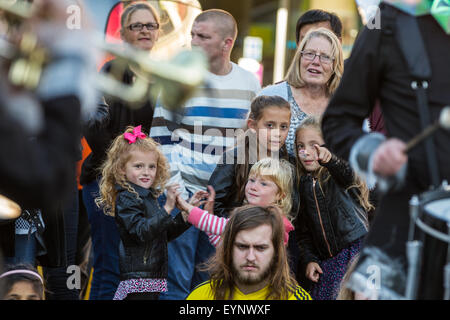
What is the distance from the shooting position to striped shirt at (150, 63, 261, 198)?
456 cm

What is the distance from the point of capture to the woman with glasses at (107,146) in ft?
15.0

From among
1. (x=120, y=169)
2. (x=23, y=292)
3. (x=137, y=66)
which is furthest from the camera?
(x=120, y=169)

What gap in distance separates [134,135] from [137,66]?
6.78 ft

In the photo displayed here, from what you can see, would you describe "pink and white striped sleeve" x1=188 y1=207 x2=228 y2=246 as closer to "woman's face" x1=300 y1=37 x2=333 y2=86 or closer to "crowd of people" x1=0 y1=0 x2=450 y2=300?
"crowd of people" x1=0 y1=0 x2=450 y2=300

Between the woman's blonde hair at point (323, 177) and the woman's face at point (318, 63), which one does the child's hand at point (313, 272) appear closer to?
the woman's blonde hair at point (323, 177)

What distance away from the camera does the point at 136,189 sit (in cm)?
429

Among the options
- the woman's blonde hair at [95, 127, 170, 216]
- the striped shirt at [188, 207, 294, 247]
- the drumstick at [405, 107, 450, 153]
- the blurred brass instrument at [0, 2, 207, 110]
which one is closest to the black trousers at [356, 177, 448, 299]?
the drumstick at [405, 107, 450, 153]

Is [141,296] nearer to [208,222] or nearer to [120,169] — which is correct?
[208,222]

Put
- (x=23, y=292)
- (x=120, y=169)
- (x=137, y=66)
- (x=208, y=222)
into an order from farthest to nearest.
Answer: (x=120, y=169) → (x=208, y=222) → (x=23, y=292) → (x=137, y=66)

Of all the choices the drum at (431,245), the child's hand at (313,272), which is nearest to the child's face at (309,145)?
the child's hand at (313,272)

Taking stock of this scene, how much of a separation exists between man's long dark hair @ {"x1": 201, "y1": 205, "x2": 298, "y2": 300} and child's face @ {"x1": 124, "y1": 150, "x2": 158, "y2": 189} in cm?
73

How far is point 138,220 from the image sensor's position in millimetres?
4137

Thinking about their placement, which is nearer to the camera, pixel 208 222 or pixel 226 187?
pixel 208 222

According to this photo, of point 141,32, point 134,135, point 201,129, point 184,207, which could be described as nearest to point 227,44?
point 141,32
